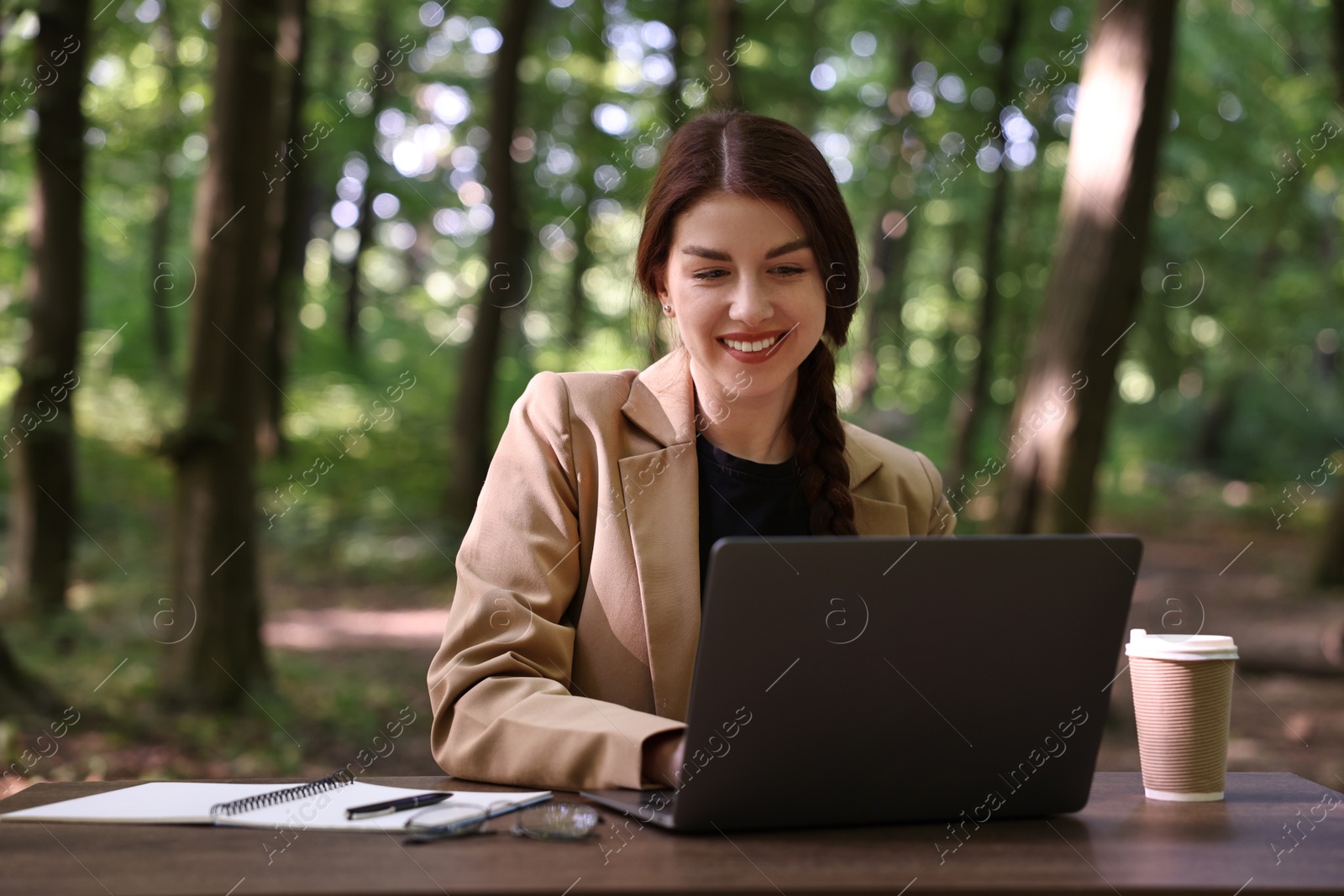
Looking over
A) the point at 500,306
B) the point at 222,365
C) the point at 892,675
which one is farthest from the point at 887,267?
the point at 892,675

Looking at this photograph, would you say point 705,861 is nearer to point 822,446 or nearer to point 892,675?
point 892,675

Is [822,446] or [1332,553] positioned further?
[1332,553]

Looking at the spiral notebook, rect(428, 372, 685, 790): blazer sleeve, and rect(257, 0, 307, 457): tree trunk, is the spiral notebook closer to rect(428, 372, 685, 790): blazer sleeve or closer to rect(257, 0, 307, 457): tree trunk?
rect(428, 372, 685, 790): blazer sleeve

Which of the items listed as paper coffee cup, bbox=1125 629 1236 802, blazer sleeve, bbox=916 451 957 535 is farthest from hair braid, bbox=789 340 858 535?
paper coffee cup, bbox=1125 629 1236 802

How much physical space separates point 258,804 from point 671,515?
84 cm

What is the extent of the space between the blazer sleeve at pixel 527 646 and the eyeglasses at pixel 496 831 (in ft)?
0.52

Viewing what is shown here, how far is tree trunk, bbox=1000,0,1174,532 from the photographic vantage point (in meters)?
5.46

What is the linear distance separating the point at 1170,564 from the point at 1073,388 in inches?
350

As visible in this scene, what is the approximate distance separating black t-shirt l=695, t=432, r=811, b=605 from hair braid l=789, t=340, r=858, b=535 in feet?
0.10

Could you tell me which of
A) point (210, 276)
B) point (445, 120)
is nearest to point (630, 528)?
point (210, 276)

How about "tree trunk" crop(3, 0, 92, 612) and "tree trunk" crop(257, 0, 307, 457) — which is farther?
"tree trunk" crop(257, 0, 307, 457)

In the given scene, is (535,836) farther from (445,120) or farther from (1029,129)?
(445,120)

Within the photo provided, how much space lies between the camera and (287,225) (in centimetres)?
1291

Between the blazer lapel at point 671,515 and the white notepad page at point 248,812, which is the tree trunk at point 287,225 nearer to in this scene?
the blazer lapel at point 671,515
